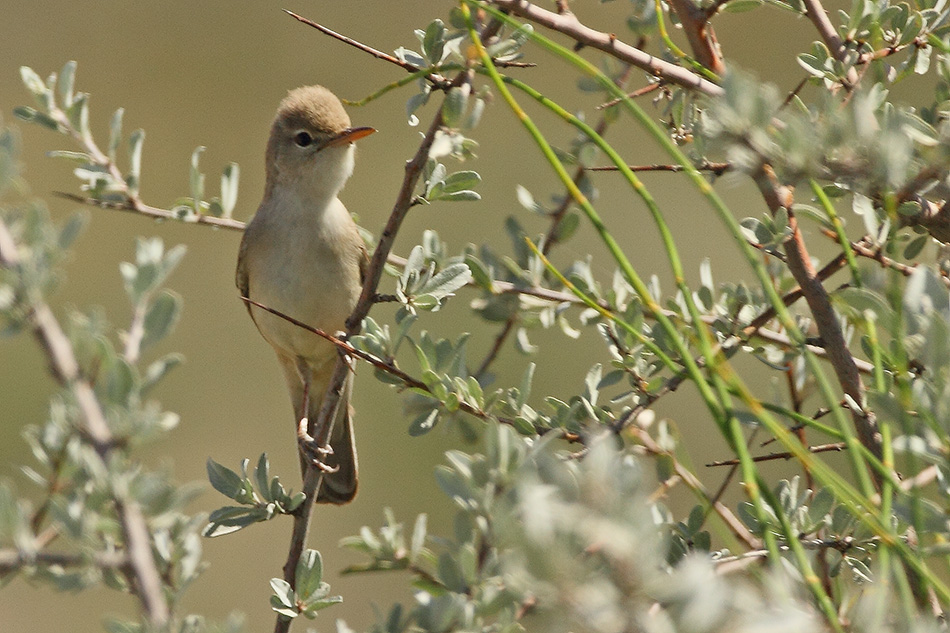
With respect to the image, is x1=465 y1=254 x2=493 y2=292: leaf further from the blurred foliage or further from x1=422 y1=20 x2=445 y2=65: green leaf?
x1=422 y1=20 x2=445 y2=65: green leaf

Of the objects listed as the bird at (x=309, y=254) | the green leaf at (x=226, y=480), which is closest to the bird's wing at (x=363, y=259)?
the bird at (x=309, y=254)

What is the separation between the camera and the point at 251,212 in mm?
7719

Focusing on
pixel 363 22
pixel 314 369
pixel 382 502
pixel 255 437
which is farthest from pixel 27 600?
pixel 363 22

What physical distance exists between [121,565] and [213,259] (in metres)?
6.95

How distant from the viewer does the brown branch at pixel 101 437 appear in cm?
104

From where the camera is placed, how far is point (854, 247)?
1864 mm

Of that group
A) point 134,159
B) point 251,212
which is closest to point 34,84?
point 134,159

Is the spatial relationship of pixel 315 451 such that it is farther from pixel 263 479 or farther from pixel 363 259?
pixel 363 259

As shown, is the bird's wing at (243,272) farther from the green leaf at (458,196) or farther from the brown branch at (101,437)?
the brown branch at (101,437)

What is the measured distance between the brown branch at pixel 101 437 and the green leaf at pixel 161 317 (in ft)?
0.27

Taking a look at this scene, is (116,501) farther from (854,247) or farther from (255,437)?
(255,437)

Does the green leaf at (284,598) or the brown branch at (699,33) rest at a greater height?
the brown branch at (699,33)

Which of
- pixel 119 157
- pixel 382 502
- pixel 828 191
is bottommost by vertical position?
pixel 382 502

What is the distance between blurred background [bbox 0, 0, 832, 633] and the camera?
6.41 m
